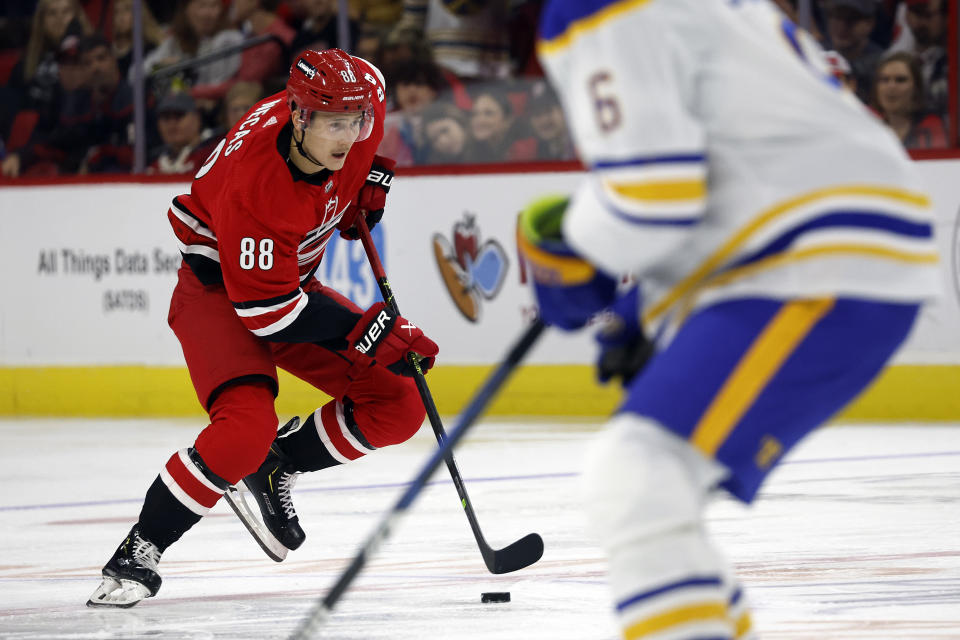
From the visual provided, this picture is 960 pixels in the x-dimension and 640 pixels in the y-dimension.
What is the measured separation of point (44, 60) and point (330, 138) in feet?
17.8

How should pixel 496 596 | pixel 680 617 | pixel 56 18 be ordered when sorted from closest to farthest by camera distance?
1. pixel 680 617
2. pixel 496 596
3. pixel 56 18

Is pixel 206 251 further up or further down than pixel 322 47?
further up

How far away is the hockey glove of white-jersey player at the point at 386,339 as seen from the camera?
388cm

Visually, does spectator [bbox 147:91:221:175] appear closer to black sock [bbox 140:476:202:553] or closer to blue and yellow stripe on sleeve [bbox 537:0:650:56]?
black sock [bbox 140:476:202:553]

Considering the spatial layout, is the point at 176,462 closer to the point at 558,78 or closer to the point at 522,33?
the point at 558,78

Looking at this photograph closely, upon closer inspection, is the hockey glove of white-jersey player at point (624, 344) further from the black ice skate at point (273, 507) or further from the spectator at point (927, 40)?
the spectator at point (927, 40)

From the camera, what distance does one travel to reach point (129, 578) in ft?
11.9

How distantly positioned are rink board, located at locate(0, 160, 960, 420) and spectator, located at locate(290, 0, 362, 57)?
28.9 inches

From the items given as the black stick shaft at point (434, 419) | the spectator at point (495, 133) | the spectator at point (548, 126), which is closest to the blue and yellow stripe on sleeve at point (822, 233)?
the black stick shaft at point (434, 419)

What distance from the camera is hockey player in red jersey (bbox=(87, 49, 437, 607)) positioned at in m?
3.67

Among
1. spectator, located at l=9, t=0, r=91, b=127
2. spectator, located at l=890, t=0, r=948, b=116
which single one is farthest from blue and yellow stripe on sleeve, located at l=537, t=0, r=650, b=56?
spectator, located at l=9, t=0, r=91, b=127

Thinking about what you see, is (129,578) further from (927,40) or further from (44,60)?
(44,60)

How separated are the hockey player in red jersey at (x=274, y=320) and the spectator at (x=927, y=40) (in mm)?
3408

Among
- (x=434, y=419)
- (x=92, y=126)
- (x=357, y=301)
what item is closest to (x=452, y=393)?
(x=357, y=301)
